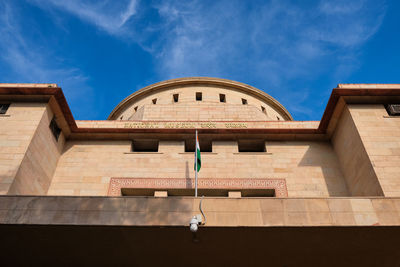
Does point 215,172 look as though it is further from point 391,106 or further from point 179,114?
point 391,106

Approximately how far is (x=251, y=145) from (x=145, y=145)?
5.19m

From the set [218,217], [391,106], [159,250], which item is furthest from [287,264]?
[391,106]

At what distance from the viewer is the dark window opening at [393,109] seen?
14.7 m

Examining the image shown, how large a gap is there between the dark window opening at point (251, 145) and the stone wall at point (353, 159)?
3.30 metres

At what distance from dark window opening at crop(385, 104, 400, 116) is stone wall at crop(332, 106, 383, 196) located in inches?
72.3

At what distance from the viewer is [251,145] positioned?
1688 centimetres

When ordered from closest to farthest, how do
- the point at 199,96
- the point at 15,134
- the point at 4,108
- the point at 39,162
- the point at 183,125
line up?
the point at 15,134, the point at 39,162, the point at 4,108, the point at 183,125, the point at 199,96

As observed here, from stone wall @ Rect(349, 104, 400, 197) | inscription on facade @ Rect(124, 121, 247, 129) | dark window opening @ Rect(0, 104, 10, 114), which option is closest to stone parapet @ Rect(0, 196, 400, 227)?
stone wall @ Rect(349, 104, 400, 197)

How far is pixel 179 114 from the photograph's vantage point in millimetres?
20031

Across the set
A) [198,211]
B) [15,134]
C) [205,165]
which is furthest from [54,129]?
[198,211]

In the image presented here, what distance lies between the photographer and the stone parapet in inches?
371

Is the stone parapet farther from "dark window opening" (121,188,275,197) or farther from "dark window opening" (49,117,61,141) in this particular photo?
"dark window opening" (49,117,61,141)

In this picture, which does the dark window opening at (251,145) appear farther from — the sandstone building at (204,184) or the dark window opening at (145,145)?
the dark window opening at (145,145)

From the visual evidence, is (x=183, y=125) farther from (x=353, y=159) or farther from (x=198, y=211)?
(x=353, y=159)
